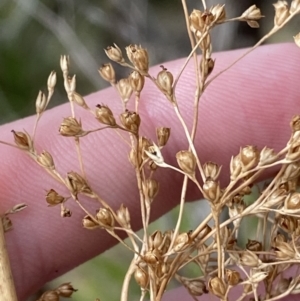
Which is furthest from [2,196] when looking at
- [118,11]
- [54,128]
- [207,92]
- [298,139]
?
[118,11]

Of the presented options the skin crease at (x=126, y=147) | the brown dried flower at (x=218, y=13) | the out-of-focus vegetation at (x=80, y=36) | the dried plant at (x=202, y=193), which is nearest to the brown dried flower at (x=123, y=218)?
the dried plant at (x=202, y=193)

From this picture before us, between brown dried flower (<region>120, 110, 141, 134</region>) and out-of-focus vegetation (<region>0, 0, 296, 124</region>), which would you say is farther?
out-of-focus vegetation (<region>0, 0, 296, 124</region>)

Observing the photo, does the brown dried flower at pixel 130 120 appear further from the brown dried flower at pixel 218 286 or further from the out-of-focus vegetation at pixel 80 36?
the out-of-focus vegetation at pixel 80 36

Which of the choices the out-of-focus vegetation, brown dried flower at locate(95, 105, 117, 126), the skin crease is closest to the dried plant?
brown dried flower at locate(95, 105, 117, 126)

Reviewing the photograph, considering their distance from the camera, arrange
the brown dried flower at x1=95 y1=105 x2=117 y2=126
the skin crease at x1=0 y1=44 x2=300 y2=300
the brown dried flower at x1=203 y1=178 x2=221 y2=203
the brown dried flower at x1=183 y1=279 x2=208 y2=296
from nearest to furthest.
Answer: the brown dried flower at x1=203 y1=178 x2=221 y2=203, the brown dried flower at x1=95 y1=105 x2=117 y2=126, the brown dried flower at x1=183 y1=279 x2=208 y2=296, the skin crease at x1=0 y1=44 x2=300 y2=300

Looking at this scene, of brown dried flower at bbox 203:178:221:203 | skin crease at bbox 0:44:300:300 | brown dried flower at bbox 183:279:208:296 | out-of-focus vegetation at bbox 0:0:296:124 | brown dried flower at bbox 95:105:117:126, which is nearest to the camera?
brown dried flower at bbox 203:178:221:203

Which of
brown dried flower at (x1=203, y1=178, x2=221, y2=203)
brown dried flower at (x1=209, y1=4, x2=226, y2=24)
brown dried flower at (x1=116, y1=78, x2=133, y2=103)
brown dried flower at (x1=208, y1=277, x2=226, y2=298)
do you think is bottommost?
brown dried flower at (x1=208, y1=277, x2=226, y2=298)

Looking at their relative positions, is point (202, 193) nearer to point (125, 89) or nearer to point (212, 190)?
point (212, 190)

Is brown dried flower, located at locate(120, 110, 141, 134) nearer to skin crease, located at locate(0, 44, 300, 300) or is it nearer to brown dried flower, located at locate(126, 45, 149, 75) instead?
brown dried flower, located at locate(126, 45, 149, 75)

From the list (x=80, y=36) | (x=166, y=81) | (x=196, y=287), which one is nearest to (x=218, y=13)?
(x=166, y=81)
